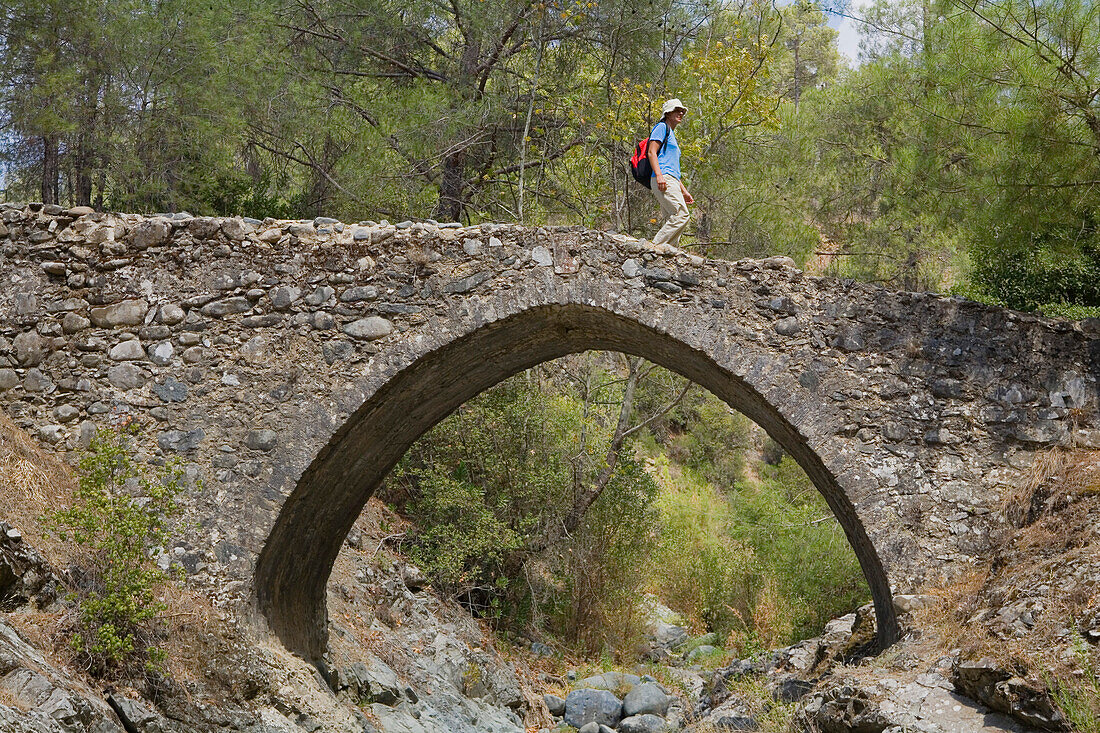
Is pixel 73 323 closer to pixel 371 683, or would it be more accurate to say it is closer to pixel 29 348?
pixel 29 348

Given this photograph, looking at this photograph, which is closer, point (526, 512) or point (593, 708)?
point (593, 708)

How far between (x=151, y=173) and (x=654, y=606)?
8.59 meters

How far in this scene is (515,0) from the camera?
44.2 feet

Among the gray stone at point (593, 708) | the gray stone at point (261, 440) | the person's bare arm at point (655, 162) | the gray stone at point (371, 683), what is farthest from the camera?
the gray stone at point (593, 708)

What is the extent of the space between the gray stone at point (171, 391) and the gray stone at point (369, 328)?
1.15 metres

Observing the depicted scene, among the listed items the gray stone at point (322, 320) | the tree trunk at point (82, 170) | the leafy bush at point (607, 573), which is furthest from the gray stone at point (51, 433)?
the leafy bush at point (607, 573)

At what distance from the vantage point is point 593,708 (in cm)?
1116

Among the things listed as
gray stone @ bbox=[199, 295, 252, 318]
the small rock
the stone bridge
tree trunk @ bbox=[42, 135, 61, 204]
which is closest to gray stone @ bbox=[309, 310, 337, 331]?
the stone bridge

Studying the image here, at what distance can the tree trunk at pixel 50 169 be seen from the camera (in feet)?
38.0

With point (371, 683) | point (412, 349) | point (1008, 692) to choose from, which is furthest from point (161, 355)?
point (1008, 692)

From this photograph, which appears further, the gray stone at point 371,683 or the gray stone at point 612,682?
the gray stone at point 612,682

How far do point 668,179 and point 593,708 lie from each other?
600 centimetres

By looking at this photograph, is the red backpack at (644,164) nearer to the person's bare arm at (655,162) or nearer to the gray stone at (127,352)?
the person's bare arm at (655,162)

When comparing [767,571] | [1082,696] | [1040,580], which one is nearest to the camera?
[1082,696]
